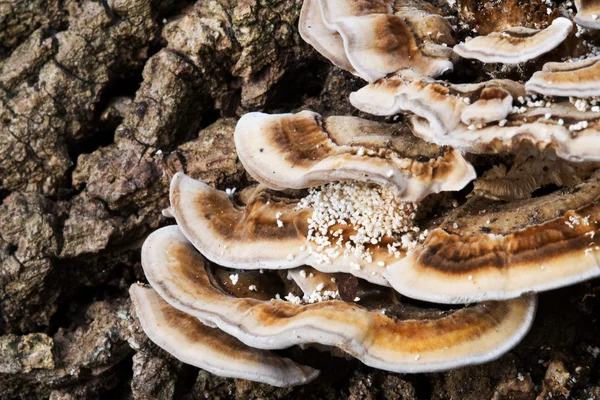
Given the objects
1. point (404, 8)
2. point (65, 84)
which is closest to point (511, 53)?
point (404, 8)

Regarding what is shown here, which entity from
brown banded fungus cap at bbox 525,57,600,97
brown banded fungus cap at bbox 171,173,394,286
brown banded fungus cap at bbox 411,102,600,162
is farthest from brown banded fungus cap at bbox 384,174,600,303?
brown banded fungus cap at bbox 525,57,600,97

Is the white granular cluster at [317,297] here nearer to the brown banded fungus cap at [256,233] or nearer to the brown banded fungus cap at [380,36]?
the brown banded fungus cap at [256,233]

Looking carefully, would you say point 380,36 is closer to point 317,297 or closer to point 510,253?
point 510,253

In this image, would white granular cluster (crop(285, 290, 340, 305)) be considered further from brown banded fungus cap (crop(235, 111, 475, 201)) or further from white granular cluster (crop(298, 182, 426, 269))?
brown banded fungus cap (crop(235, 111, 475, 201))

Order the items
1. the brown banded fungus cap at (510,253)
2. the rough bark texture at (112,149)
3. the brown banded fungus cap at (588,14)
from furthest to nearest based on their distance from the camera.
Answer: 1. the rough bark texture at (112,149)
2. the brown banded fungus cap at (588,14)
3. the brown banded fungus cap at (510,253)

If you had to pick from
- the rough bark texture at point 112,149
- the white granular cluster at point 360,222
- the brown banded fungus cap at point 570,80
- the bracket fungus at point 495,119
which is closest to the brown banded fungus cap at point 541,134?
the bracket fungus at point 495,119

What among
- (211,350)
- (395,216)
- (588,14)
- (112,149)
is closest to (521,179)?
(395,216)
